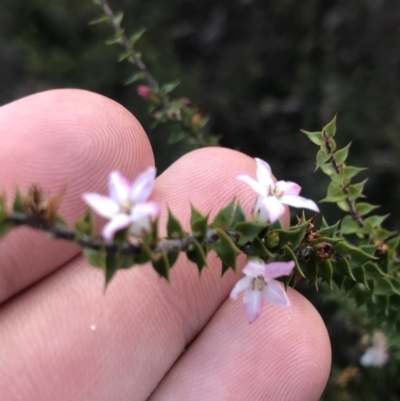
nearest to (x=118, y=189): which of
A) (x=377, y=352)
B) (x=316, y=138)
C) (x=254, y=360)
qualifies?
(x=316, y=138)

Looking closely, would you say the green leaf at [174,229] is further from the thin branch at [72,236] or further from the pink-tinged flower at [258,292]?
the pink-tinged flower at [258,292]

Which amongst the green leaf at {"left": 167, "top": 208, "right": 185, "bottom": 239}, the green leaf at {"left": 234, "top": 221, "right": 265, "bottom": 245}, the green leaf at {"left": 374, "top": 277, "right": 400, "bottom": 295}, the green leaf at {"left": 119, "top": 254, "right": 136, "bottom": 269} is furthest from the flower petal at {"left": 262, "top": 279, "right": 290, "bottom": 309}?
the green leaf at {"left": 374, "top": 277, "right": 400, "bottom": 295}

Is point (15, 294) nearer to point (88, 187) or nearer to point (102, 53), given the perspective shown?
point (88, 187)

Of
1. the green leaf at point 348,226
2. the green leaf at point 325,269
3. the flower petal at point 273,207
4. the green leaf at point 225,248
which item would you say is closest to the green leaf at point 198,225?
the green leaf at point 225,248

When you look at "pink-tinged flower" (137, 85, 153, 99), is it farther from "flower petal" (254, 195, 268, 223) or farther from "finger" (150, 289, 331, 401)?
"flower petal" (254, 195, 268, 223)

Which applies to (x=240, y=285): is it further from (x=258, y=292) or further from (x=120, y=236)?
(x=120, y=236)

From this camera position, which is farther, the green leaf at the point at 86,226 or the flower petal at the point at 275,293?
the flower petal at the point at 275,293
